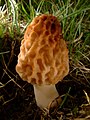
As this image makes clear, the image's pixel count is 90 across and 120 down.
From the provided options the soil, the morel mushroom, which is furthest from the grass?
the morel mushroom

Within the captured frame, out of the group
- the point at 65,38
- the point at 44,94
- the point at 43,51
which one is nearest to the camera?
the point at 43,51


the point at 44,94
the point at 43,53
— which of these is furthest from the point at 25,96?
the point at 43,53

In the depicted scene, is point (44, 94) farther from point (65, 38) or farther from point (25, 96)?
point (65, 38)

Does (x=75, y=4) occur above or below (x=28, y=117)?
above

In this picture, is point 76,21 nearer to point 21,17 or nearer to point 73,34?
point 73,34

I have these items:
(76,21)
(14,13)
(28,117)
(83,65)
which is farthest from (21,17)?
(28,117)

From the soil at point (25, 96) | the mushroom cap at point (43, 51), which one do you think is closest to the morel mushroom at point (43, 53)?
the mushroom cap at point (43, 51)

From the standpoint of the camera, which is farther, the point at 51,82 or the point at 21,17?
the point at 21,17
